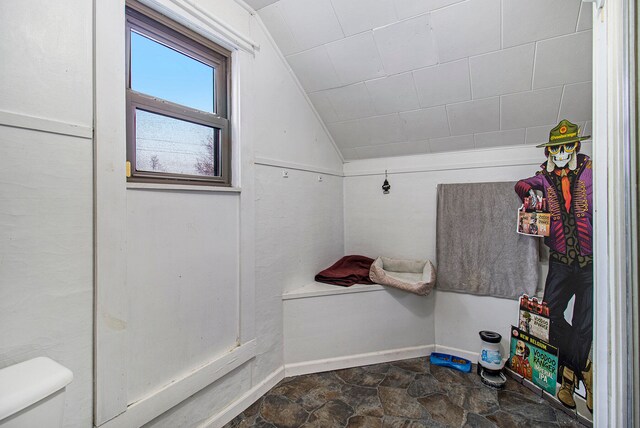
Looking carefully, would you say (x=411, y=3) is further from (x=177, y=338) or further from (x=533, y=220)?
(x=177, y=338)

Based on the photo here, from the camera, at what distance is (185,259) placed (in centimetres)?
143

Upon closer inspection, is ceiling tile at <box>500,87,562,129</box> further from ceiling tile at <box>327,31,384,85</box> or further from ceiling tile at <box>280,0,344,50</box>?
ceiling tile at <box>280,0,344,50</box>

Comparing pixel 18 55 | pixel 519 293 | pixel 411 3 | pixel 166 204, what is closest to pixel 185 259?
pixel 166 204

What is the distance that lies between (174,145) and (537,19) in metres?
1.94

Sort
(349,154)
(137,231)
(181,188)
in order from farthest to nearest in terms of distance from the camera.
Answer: (349,154) → (181,188) → (137,231)

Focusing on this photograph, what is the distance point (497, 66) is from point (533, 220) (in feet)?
3.24

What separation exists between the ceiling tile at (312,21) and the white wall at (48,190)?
3.46 ft

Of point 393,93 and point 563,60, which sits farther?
point 393,93

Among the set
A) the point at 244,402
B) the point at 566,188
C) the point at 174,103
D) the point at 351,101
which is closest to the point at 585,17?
the point at 566,188

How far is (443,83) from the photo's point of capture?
73.2 inches

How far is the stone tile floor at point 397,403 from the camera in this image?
1587mm

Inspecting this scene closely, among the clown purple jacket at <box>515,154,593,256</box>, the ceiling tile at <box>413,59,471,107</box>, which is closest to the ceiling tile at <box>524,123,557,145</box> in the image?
the clown purple jacket at <box>515,154,593,256</box>

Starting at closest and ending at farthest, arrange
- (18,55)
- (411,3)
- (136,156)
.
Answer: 1. (18,55)
2. (136,156)
3. (411,3)

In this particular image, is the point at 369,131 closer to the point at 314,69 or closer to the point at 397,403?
the point at 314,69
